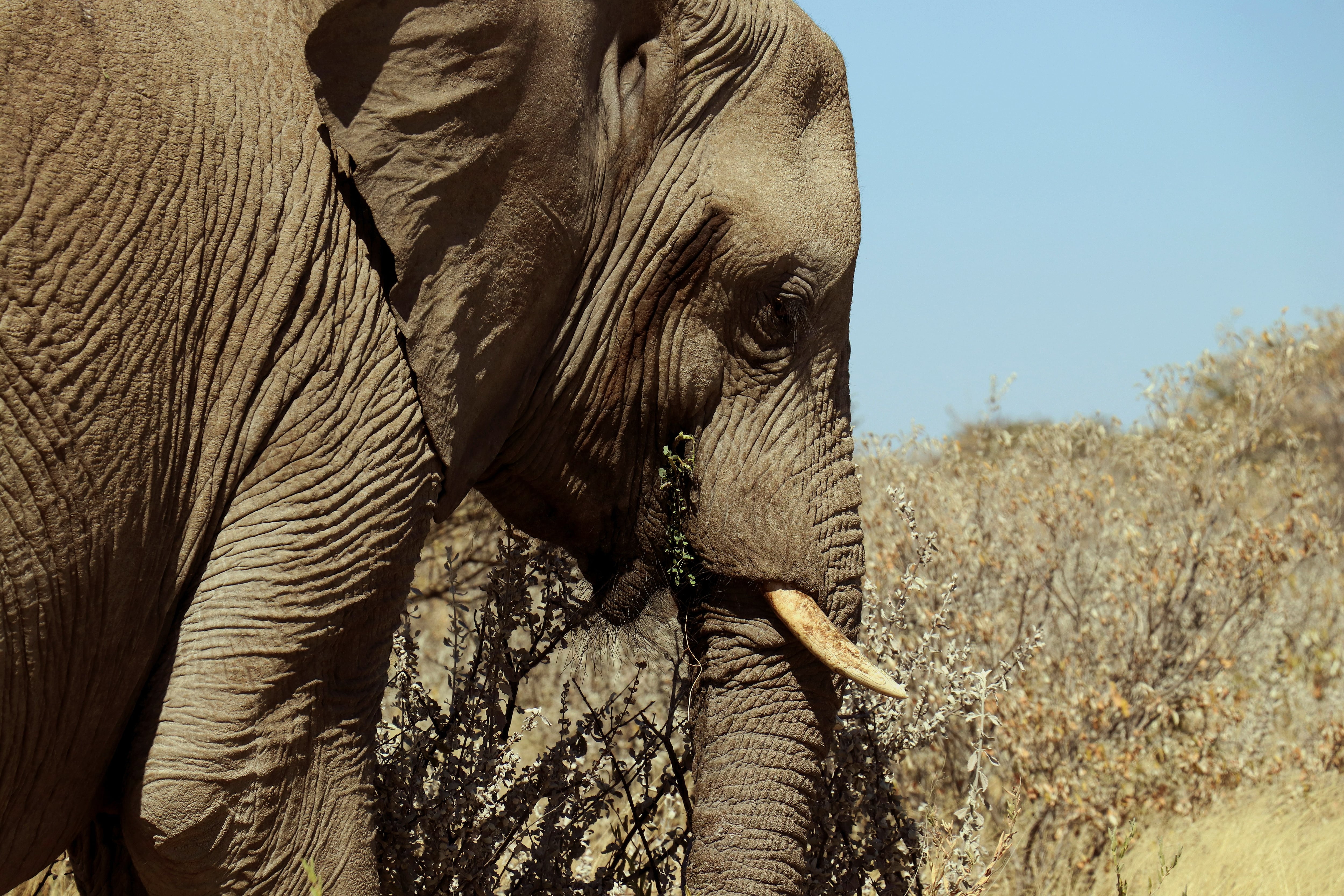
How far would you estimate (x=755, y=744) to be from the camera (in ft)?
10.1

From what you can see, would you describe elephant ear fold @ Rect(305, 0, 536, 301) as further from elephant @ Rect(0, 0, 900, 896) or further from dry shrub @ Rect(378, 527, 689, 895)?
dry shrub @ Rect(378, 527, 689, 895)

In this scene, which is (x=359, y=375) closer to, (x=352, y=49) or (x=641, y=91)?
(x=352, y=49)

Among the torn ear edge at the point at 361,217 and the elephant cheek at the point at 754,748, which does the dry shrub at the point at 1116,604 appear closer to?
the elephant cheek at the point at 754,748

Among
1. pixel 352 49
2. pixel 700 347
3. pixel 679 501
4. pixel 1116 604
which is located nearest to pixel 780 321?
pixel 700 347

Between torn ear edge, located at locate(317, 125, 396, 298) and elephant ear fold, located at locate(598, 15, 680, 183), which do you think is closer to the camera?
torn ear edge, located at locate(317, 125, 396, 298)

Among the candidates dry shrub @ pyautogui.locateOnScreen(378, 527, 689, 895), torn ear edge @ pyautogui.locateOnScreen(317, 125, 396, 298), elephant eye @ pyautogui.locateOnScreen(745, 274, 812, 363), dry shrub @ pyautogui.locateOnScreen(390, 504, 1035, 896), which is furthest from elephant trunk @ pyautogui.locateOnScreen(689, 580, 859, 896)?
torn ear edge @ pyautogui.locateOnScreen(317, 125, 396, 298)

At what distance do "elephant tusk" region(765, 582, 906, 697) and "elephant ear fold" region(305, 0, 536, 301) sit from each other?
1117 mm

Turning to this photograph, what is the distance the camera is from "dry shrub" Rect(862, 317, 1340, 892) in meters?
5.64

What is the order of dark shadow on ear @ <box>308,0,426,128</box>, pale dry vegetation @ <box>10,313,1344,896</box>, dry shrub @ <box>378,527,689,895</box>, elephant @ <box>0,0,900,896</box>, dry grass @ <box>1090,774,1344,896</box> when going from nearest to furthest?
→ 1. elephant @ <box>0,0,900,896</box>
2. dark shadow on ear @ <box>308,0,426,128</box>
3. dry shrub @ <box>378,527,689,895</box>
4. pale dry vegetation @ <box>10,313,1344,896</box>
5. dry grass @ <box>1090,774,1344,896</box>

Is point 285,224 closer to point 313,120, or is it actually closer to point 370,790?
point 313,120

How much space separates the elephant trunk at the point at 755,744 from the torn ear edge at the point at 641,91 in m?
1.01

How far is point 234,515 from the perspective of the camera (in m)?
2.29

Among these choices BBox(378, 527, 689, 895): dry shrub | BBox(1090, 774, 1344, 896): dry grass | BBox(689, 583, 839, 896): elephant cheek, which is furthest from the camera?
BBox(1090, 774, 1344, 896): dry grass

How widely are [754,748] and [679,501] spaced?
60 centimetres
